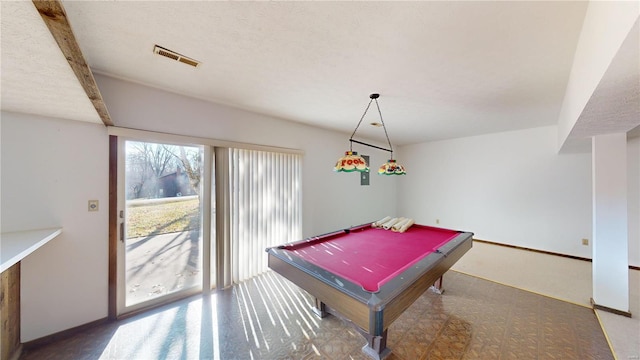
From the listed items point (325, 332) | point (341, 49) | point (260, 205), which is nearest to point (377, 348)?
point (325, 332)

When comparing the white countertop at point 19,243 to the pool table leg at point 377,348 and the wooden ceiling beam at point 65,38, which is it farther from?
the pool table leg at point 377,348

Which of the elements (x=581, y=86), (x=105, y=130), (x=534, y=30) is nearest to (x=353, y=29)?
(x=534, y=30)

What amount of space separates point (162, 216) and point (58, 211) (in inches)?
32.1

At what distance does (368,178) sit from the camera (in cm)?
545

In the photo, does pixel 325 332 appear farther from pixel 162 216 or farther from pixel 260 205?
pixel 162 216

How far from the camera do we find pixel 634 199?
3432 millimetres

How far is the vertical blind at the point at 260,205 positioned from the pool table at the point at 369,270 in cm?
109

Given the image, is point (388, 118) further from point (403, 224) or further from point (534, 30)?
Result: point (534, 30)

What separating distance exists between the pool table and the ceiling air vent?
1.91 m

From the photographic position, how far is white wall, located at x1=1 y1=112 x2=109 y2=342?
1792 mm

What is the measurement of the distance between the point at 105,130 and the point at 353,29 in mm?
2548

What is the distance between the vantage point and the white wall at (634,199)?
3.40m

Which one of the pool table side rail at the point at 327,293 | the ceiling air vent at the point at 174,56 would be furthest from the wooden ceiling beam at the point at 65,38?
the pool table side rail at the point at 327,293

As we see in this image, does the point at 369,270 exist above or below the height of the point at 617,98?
below
